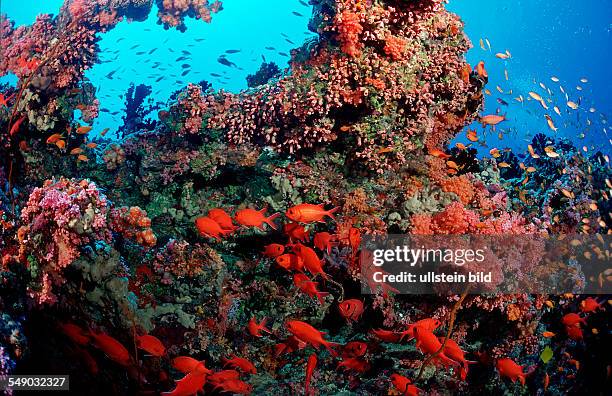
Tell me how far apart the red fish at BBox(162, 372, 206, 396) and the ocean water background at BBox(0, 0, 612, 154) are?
77.0 m

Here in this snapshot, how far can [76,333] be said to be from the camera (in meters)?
4.43

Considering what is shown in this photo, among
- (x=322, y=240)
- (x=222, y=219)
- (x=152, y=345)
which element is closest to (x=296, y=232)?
(x=322, y=240)

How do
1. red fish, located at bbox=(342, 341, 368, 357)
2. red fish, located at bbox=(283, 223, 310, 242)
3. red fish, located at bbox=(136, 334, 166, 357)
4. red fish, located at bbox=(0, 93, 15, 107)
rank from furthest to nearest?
red fish, located at bbox=(0, 93, 15, 107) → red fish, located at bbox=(283, 223, 310, 242) → red fish, located at bbox=(342, 341, 368, 357) → red fish, located at bbox=(136, 334, 166, 357)

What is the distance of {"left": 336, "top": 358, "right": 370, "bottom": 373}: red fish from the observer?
15.3 feet

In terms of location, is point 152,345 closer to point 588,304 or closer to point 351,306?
point 351,306

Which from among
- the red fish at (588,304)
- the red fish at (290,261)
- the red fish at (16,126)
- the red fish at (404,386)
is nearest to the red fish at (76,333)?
the red fish at (290,261)

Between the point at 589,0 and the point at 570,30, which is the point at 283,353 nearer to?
the point at 589,0

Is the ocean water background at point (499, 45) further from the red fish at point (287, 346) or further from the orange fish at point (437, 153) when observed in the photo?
the red fish at point (287, 346)

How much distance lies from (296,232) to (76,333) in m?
2.98

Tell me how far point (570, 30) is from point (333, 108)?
117 m

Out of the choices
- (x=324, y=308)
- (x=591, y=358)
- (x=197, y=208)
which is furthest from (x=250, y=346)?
(x=591, y=358)

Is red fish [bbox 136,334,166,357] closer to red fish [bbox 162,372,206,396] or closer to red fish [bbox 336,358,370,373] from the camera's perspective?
red fish [bbox 162,372,206,396]

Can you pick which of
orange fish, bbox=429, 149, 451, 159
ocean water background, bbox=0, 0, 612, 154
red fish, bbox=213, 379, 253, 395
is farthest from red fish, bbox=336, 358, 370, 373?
ocean water background, bbox=0, 0, 612, 154

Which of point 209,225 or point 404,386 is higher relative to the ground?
point 209,225
